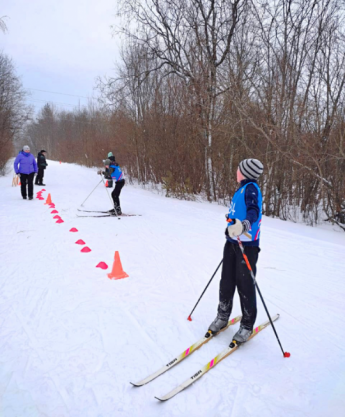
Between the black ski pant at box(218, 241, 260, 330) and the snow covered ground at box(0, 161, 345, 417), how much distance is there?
29cm

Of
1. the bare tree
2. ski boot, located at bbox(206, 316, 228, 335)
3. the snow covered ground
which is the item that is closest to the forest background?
the snow covered ground

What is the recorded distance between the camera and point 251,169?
2.78 meters

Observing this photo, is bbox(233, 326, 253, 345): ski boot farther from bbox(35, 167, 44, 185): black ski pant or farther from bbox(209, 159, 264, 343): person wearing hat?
bbox(35, 167, 44, 185): black ski pant

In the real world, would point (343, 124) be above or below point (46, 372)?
above

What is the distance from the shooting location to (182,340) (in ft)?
9.65

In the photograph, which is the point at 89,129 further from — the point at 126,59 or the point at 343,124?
the point at 343,124

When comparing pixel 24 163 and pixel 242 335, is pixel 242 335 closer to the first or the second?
pixel 242 335

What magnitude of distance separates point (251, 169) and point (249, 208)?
14.9 inches

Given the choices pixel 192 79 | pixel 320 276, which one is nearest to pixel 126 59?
pixel 192 79

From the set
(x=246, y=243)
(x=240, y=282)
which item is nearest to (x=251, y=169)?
(x=246, y=243)

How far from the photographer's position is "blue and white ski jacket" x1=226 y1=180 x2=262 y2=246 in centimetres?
270

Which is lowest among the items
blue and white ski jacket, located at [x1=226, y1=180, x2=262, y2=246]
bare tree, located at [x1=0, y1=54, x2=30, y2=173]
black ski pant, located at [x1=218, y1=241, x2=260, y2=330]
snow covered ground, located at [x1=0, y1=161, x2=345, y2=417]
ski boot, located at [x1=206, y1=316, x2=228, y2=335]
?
snow covered ground, located at [x1=0, y1=161, x2=345, y2=417]

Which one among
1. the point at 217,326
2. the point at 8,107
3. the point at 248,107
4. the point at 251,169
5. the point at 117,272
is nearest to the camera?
the point at 251,169

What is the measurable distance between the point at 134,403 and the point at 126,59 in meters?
18.9
